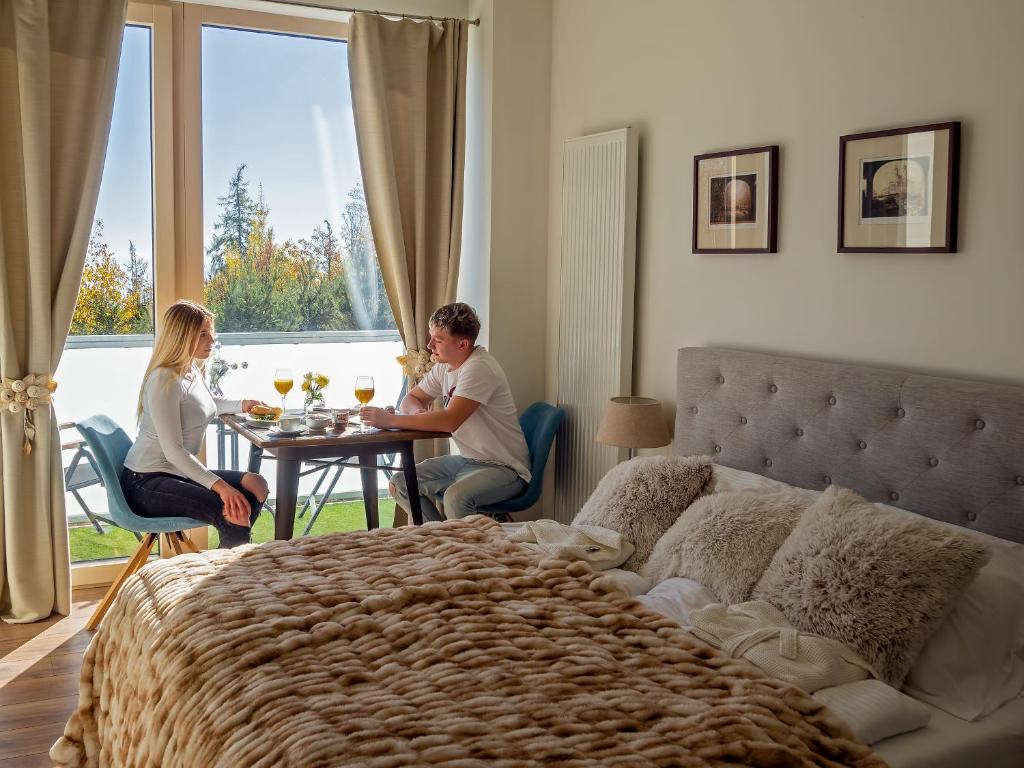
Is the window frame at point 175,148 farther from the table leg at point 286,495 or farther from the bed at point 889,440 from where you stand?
the bed at point 889,440

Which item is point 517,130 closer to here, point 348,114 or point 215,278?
point 348,114

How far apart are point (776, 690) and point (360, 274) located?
325cm

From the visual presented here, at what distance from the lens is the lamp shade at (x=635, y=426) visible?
12.7ft

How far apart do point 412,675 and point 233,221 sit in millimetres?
2985

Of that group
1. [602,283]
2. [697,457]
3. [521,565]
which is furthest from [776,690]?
[602,283]

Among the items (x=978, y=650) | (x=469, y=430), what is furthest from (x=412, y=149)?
(x=978, y=650)

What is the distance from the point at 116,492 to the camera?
3.88 metres

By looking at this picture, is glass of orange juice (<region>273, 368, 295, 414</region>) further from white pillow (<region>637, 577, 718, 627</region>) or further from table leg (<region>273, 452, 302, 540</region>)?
white pillow (<region>637, 577, 718, 627</region>)

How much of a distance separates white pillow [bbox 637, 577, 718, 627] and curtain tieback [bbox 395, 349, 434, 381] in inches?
85.9

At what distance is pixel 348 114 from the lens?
4789 millimetres

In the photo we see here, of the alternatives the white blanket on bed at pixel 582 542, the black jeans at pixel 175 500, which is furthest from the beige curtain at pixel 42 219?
the white blanket on bed at pixel 582 542

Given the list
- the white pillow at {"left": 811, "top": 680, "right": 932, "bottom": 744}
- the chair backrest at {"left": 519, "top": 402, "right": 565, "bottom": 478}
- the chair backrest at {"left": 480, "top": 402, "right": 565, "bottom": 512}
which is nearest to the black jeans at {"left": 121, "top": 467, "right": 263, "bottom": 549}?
the chair backrest at {"left": 480, "top": 402, "right": 565, "bottom": 512}

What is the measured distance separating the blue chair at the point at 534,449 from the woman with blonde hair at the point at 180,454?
87 centimetres

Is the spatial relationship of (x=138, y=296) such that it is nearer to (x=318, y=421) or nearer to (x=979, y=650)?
(x=318, y=421)
